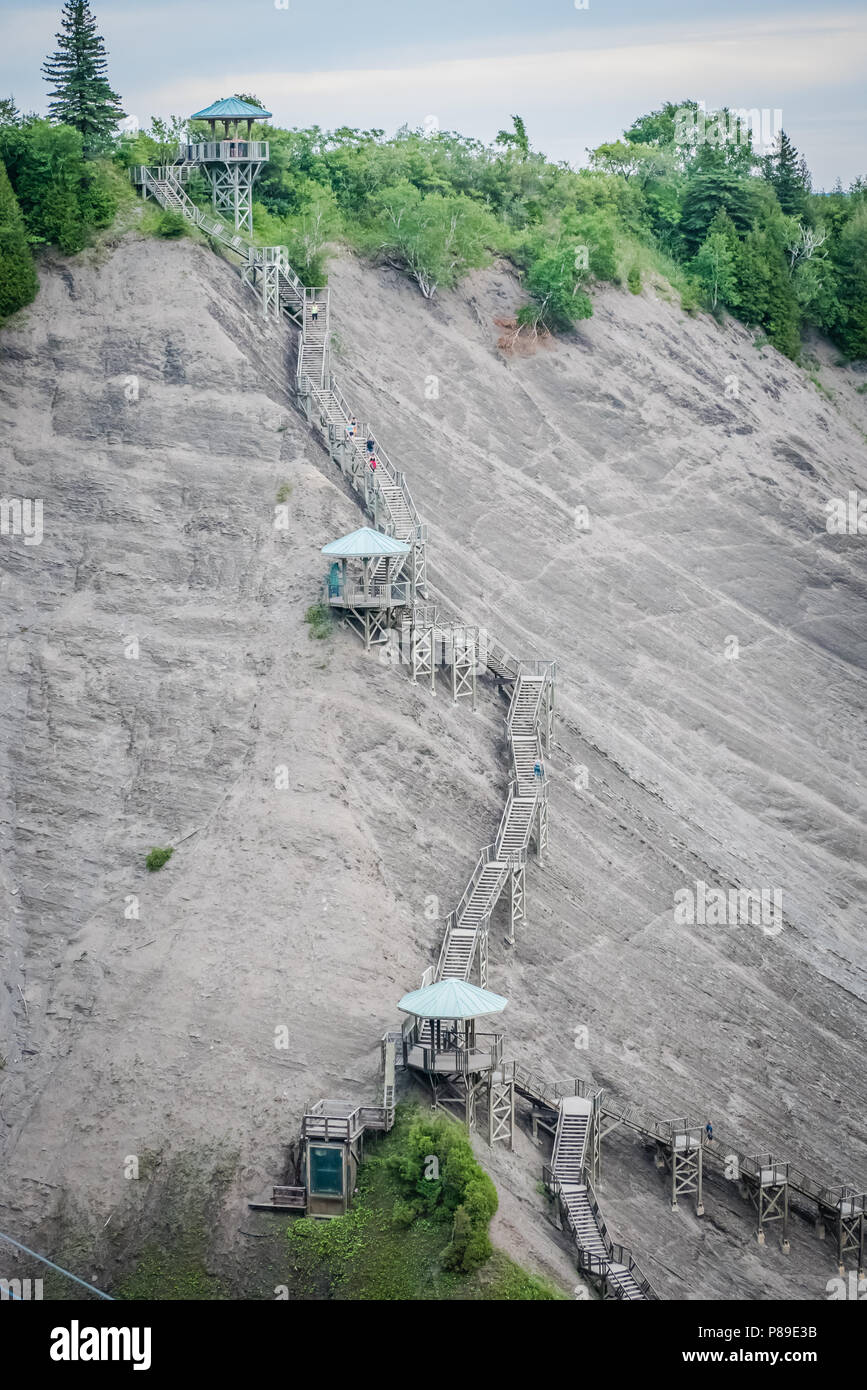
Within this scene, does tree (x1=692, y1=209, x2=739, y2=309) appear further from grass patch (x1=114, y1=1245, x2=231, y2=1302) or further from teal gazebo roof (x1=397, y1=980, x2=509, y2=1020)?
grass patch (x1=114, y1=1245, x2=231, y2=1302)

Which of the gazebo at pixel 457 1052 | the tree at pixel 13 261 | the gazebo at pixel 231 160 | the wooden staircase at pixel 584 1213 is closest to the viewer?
the wooden staircase at pixel 584 1213

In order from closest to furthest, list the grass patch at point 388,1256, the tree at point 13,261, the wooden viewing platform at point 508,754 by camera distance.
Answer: the grass patch at point 388,1256 < the wooden viewing platform at point 508,754 < the tree at point 13,261

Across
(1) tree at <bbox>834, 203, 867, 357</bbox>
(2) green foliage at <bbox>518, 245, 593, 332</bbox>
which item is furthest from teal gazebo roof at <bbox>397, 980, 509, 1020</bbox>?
(1) tree at <bbox>834, 203, 867, 357</bbox>

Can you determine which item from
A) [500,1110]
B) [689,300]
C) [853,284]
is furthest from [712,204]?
[500,1110]

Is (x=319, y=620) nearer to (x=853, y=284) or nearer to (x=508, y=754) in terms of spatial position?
(x=508, y=754)

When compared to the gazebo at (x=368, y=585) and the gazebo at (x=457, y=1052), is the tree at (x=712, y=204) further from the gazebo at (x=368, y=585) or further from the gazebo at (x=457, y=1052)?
the gazebo at (x=457, y=1052)

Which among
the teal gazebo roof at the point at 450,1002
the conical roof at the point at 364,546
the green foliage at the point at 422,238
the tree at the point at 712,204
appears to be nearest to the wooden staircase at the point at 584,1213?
the teal gazebo roof at the point at 450,1002
